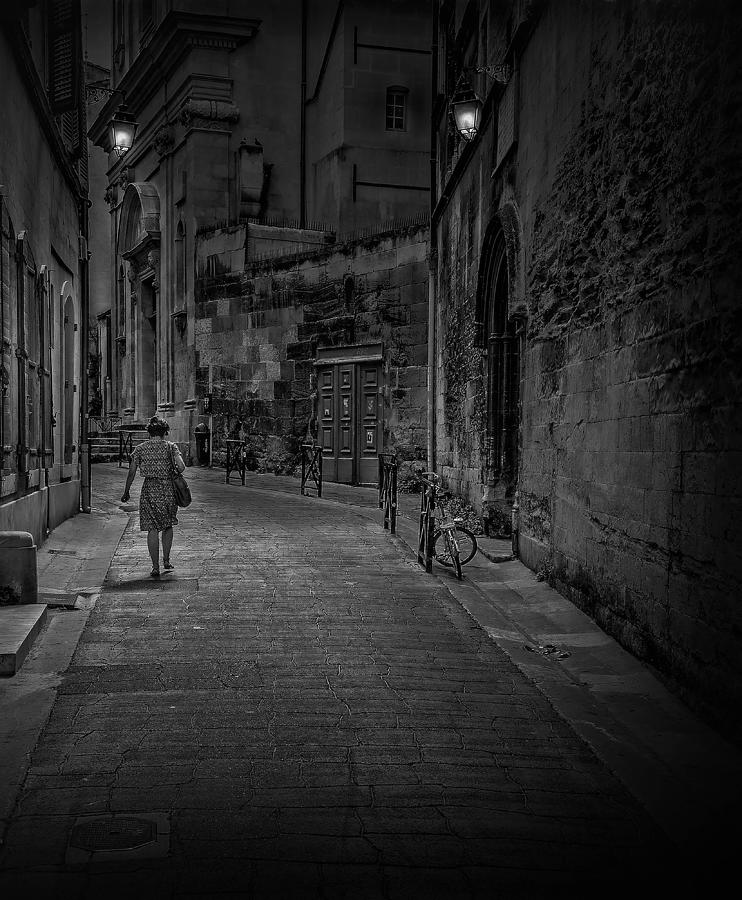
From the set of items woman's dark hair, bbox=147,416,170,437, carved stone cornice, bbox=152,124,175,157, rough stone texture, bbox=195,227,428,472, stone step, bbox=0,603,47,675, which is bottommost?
stone step, bbox=0,603,47,675

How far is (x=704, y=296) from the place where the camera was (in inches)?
200

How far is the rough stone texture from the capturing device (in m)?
18.6

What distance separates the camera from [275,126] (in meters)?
27.4

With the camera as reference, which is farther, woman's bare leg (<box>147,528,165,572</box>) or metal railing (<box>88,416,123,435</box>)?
metal railing (<box>88,416,123,435</box>)

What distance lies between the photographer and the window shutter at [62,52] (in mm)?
11898

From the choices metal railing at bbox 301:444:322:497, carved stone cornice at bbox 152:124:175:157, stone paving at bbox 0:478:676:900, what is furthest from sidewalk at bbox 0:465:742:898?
carved stone cornice at bbox 152:124:175:157

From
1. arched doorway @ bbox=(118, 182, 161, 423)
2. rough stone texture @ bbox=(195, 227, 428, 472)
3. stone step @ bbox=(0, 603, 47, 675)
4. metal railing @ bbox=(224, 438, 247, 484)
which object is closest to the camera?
stone step @ bbox=(0, 603, 47, 675)

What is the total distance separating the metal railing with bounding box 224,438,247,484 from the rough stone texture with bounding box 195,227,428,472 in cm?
50

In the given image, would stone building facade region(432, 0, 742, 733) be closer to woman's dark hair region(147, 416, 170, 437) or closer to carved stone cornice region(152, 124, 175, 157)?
woman's dark hair region(147, 416, 170, 437)

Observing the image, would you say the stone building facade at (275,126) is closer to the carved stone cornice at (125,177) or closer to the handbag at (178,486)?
the carved stone cornice at (125,177)

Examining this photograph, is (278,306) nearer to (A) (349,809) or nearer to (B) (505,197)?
(B) (505,197)

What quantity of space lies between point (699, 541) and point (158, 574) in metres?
5.48

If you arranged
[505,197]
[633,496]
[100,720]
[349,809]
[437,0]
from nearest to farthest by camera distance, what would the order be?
[349,809], [100,720], [633,496], [505,197], [437,0]

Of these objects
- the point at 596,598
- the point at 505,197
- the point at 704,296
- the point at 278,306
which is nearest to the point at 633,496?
the point at 596,598
